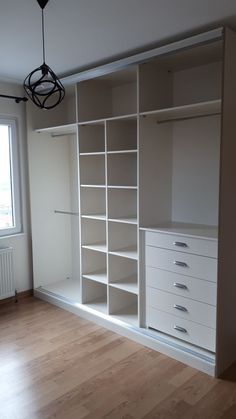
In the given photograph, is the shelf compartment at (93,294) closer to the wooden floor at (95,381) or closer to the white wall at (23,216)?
the wooden floor at (95,381)

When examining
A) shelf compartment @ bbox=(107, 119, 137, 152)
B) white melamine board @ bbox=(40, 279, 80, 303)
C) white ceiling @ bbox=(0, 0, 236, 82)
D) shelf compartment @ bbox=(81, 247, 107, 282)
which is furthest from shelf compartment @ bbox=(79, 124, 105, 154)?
white melamine board @ bbox=(40, 279, 80, 303)

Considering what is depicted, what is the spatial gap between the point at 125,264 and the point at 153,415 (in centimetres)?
154

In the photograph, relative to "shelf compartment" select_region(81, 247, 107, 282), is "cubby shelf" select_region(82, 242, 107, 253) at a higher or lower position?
higher

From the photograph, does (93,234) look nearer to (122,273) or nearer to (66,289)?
(122,273)

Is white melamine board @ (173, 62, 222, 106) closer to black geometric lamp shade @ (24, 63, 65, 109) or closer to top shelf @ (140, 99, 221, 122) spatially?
top shelf @ (140, 99, 221, 122)

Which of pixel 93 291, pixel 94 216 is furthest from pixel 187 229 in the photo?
pixel 93 291

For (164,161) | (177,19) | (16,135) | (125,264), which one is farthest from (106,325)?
(177,19)

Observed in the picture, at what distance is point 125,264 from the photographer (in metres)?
3.47

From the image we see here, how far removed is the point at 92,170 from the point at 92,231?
662 mm

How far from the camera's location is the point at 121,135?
10.9 feet

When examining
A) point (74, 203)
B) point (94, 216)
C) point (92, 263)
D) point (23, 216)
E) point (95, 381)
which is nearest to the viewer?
point (95, 381)

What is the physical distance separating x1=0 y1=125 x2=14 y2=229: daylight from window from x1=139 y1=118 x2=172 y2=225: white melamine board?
1782 mm

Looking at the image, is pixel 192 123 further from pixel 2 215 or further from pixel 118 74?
pixel 2 215

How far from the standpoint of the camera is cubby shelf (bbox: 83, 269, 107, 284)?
136 inches
